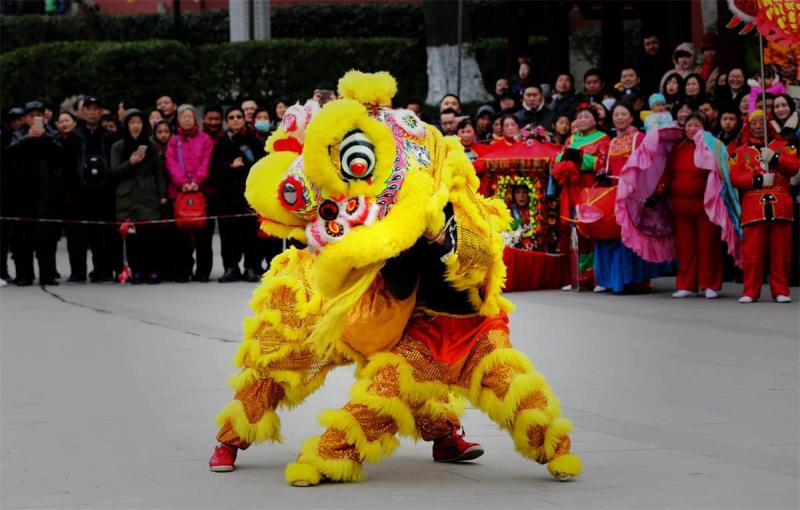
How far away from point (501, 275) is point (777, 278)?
6811mm

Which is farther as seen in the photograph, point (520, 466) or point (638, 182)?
point (638, 182)

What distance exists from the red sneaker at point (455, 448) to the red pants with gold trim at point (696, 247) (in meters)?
6.82

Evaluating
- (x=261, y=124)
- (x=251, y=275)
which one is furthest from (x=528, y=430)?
(x=251, y=275)

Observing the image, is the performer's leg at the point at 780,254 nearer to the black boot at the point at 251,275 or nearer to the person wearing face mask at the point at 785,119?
the person wearing face mask at the point at 785,119

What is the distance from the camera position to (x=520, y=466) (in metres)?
6.53

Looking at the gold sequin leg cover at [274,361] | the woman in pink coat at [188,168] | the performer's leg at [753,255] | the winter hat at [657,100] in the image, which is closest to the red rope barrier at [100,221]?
the woman in pink coat at [188,168]

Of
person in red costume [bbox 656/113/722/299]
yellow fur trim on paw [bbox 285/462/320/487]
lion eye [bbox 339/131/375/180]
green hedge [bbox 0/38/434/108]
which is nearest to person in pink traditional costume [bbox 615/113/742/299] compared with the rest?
person in red costume [bbox 656/113/722/299]

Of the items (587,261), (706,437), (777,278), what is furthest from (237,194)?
(706,437)

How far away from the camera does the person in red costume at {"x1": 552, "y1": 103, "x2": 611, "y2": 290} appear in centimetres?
1370

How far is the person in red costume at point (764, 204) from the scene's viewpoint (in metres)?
12.4

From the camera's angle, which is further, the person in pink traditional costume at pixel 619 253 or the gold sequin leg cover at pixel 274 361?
the person in pink traditional costume at pixel 619 253

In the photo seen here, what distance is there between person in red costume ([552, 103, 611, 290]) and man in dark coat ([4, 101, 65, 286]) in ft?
16.8

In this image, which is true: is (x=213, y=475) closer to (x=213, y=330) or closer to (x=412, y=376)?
(x=412, y=376)

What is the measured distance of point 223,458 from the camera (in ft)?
21.1
